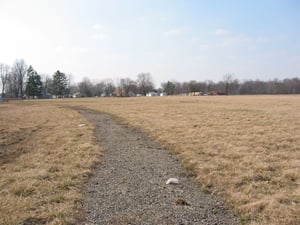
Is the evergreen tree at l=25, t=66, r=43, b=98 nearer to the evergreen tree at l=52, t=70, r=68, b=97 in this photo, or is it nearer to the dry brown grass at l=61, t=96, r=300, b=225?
the evergreen tree at l=52, t=70, r=68, b=97

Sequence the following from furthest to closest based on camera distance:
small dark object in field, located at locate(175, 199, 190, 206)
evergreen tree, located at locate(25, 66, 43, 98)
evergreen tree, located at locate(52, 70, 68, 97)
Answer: evergreen tree, located at locate(52, 70, 68, 97), evergreen tree, located at locate(25, 66, 43, 98), small dark object in field, located at locate(175, 199, 190, 206)

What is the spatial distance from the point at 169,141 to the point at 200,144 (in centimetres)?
151


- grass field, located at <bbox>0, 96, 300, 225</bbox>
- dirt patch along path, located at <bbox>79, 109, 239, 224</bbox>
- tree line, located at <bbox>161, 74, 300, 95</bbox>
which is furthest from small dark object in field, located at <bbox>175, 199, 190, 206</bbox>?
tree line, located at <bbox>161, 74, 300, 95</bbox>

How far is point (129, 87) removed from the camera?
152625 millimetres

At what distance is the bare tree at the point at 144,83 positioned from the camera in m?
159

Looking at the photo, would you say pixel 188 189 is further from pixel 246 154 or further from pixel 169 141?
pixel 169 141

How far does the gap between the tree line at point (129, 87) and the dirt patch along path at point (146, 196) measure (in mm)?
115661

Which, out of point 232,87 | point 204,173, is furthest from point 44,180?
point 232,87

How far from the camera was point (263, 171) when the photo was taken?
26.8 ft

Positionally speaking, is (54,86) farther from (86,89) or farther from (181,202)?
(181,202)

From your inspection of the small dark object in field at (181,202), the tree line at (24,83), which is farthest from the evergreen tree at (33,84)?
the small dark object in field at (181,202)

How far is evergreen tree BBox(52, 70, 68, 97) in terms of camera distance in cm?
12869

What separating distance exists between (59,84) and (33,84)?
15064 mm

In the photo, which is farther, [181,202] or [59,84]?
[59,84]
